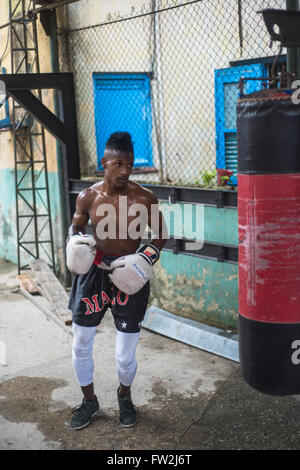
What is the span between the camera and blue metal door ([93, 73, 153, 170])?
7430 millimetres

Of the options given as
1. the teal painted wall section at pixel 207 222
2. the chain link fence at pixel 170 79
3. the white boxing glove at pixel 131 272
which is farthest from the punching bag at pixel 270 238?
the chain link fence at pixel 170 79

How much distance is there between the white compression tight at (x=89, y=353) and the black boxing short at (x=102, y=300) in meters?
0.05

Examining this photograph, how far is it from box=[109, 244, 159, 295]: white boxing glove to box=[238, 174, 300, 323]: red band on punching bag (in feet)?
2.69

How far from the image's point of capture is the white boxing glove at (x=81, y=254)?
3566mm

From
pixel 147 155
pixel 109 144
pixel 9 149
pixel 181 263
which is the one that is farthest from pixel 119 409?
pixel 9 149

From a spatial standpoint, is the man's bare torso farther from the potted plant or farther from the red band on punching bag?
the potted plant

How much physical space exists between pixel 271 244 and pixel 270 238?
3 centimetres

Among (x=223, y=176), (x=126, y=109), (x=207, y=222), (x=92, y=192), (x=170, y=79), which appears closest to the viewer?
(x=92, y=192)

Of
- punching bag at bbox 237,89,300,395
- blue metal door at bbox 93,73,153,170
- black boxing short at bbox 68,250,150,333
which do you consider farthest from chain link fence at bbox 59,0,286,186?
punching bag at bbox 237,89,300,395

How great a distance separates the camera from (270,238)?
8.96 feet

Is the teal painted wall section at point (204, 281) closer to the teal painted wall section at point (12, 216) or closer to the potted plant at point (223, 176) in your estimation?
the potted plant at point (223, 176)

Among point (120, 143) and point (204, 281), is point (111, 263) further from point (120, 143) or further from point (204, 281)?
point (204, 281)

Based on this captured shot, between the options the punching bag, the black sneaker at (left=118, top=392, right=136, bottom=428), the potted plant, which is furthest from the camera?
the potted plant

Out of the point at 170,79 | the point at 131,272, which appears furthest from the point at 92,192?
the point at 170,79
